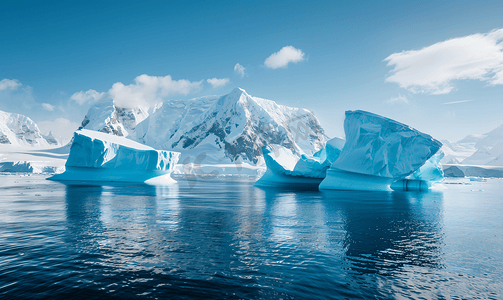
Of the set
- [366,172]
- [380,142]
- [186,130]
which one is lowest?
[366,172]

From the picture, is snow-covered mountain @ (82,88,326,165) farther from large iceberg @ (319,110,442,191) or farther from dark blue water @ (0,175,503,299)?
dark blue water @ (0,175,503,299)

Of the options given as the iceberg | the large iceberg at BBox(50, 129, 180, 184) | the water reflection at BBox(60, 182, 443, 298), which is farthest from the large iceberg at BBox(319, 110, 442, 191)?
the large iceberg at BBox(50, 129, 180, 184)

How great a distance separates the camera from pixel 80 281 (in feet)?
22.4

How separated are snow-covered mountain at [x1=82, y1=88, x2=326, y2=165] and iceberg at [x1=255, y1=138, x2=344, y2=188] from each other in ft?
297

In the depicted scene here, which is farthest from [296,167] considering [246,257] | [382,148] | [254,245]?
[246,257]

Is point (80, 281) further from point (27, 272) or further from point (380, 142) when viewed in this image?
point (380, 142)

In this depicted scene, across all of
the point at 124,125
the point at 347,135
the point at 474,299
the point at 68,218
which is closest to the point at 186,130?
the point at 124,125

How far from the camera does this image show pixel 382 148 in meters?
29.2

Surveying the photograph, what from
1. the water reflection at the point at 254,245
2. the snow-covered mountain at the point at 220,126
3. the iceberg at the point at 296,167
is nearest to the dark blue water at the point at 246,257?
the water reflection at the point at 254,245

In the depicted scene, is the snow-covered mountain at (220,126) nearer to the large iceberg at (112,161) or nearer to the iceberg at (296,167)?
the large iceberg at (112,161)

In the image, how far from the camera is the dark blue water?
6.55 m

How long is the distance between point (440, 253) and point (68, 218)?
16660mm

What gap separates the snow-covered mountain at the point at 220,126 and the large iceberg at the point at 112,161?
289ft

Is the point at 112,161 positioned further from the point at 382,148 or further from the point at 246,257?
the point at 246,257
